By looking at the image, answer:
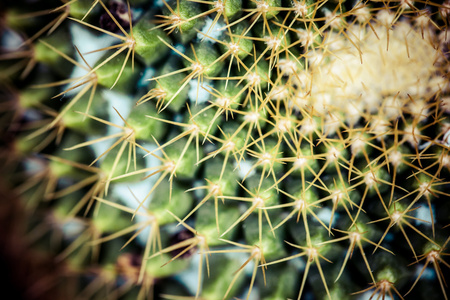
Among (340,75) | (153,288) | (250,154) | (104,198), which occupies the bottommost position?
(153,288)

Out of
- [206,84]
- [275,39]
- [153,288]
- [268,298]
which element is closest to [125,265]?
[153,288]

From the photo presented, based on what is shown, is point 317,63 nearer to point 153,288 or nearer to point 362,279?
point 362,279

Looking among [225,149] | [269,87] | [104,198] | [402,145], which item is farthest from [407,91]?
[104,198]

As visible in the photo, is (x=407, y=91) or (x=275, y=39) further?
(x=407, y=91)

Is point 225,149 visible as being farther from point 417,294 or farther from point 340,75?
point 417,294

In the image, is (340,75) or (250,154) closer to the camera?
(250,154)

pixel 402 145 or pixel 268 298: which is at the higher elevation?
pixel 402 145
